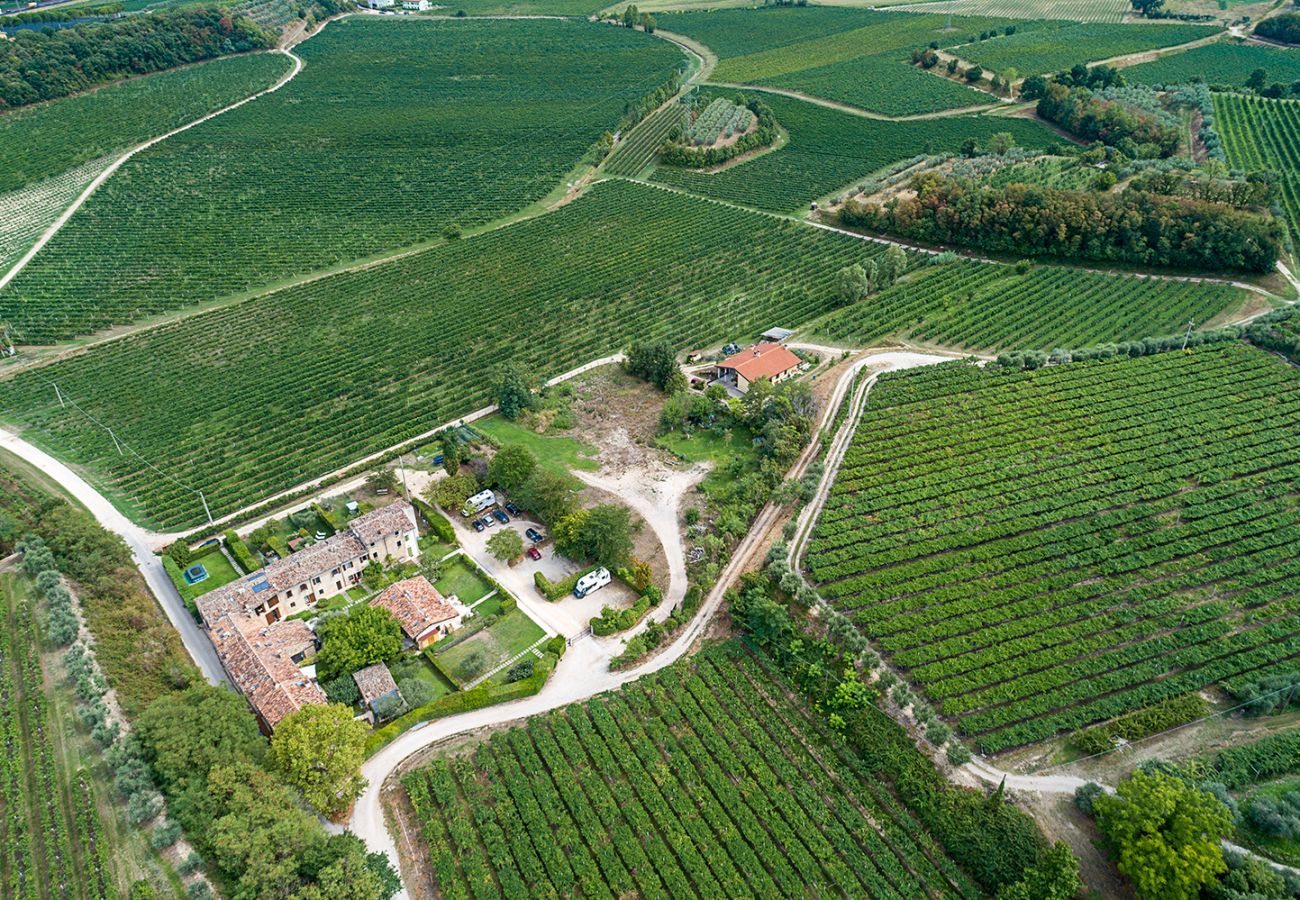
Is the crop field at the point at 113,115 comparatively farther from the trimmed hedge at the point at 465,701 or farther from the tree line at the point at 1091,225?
the tree line at the point at 1091,225

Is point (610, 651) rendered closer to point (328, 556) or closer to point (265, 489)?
point (328, 556)

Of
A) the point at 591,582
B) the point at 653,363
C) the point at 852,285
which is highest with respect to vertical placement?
the point at 852,285

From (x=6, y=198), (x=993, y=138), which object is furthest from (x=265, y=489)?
(x=993, y=138)

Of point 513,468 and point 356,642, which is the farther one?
point 513,468

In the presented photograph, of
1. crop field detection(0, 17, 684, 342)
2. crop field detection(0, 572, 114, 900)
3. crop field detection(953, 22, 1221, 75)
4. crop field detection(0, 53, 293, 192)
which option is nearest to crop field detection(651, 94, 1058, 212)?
crop field detection(0, 17, 684, 342)

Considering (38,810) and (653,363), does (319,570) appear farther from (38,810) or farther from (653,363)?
(653,363)

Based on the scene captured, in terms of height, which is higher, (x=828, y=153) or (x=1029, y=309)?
(x=828, y=153)

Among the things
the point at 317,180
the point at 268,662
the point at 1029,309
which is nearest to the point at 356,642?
the point at 268,662
